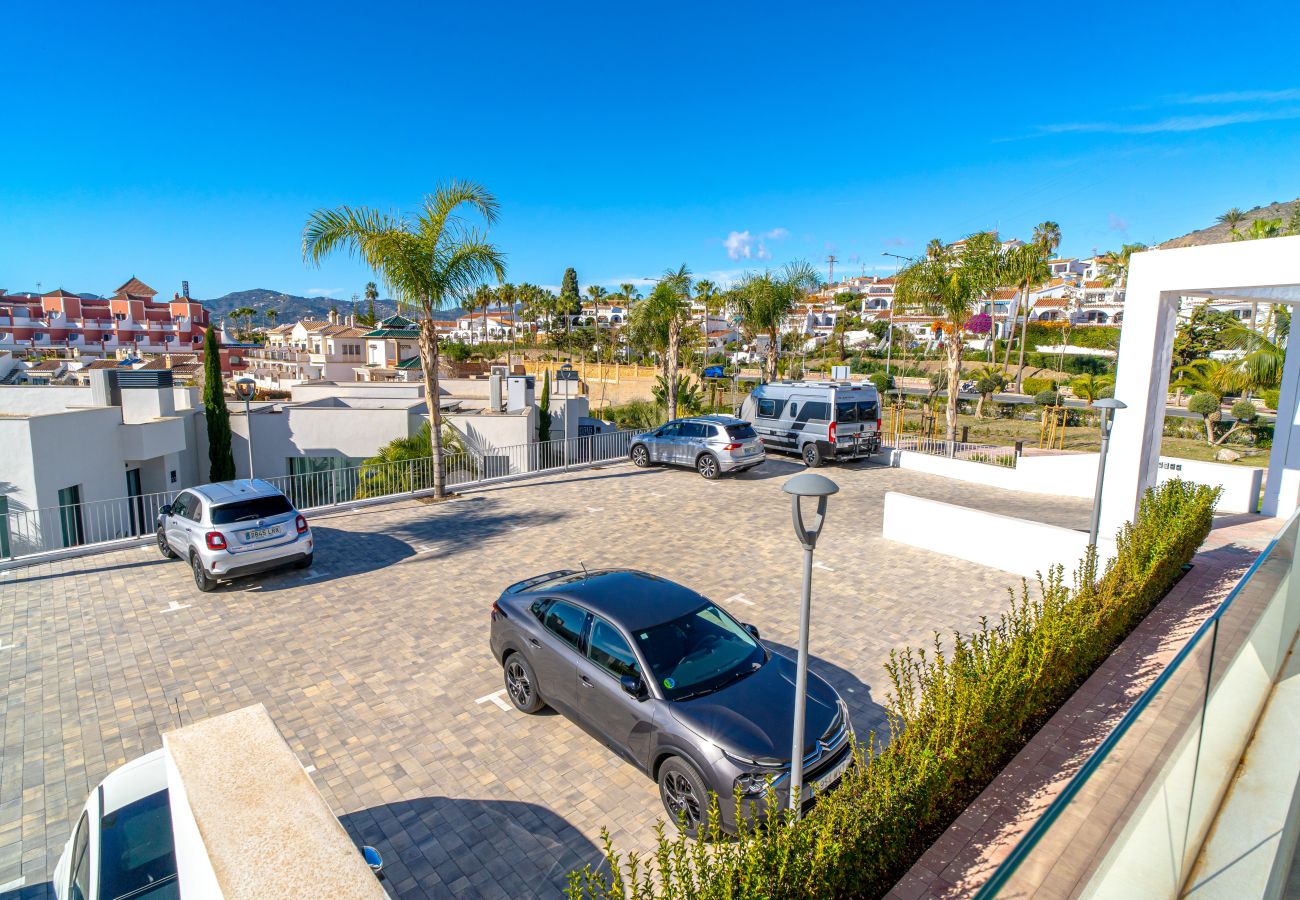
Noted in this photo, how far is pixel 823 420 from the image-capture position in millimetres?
18281

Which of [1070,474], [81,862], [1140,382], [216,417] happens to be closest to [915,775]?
[81,862]

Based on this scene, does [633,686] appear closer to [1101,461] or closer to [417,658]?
[417,658]

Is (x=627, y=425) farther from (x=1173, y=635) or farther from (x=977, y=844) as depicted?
(x=977, y=844)

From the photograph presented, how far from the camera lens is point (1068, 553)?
9.91 m

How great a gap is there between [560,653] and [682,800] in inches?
66.9

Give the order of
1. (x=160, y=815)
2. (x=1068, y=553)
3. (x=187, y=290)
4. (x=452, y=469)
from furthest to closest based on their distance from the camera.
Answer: (x=187, y=290), (x=452, y=469), (x=1068, y=553), (x=160, y=815)

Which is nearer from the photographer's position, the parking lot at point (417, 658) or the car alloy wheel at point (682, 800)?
the car alloy wheel at point (682, 800)

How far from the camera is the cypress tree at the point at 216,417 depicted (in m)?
23.4

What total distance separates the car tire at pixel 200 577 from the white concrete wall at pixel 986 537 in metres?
11.0

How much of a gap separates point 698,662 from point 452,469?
14.4 m

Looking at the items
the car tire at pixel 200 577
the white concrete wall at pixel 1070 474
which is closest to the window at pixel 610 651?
the car tire at pixel 200 577

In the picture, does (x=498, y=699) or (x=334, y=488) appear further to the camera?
(x=334, y=488)

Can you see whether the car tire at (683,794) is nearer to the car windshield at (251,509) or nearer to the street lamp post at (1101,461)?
the street lamp post at (1101,461)

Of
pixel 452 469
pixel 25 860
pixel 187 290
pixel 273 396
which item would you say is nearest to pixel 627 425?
pixel 452 469
